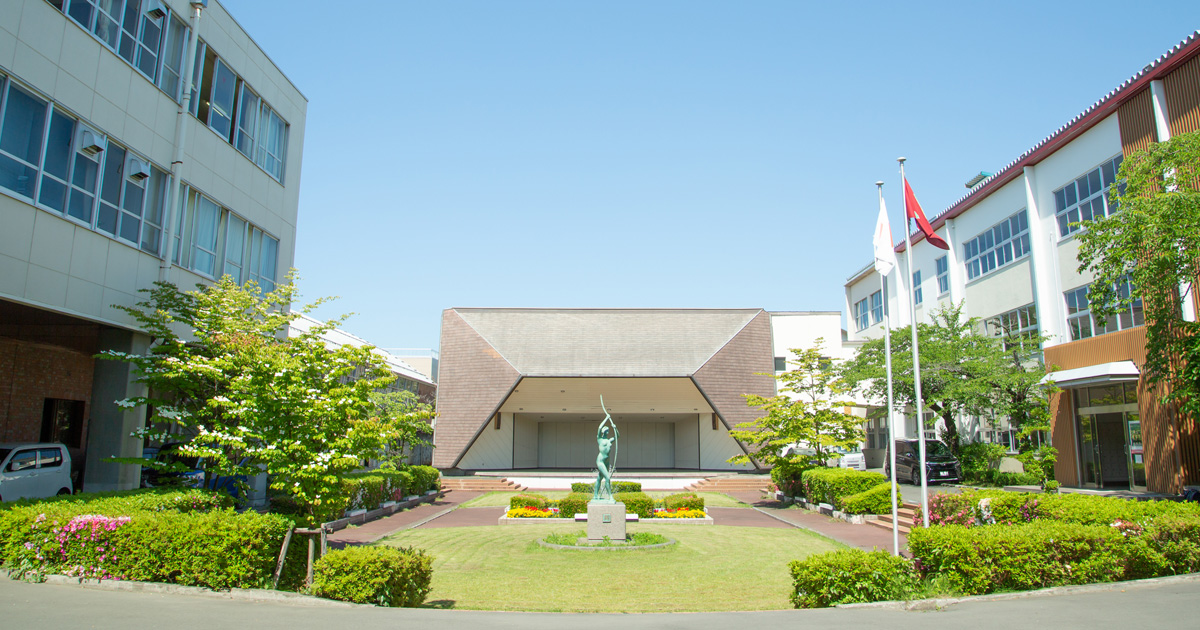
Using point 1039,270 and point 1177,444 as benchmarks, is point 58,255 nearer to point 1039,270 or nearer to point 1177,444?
point 1177,444

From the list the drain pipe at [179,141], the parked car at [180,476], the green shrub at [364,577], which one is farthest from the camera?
the drain pipe at [179,141]

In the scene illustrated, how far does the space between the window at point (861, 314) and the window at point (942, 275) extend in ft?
28.1

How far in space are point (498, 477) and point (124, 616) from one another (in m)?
26.4

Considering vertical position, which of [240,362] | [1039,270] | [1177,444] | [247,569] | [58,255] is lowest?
[247,569]

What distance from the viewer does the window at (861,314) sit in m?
42.0

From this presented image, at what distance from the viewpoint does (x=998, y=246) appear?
93.0ft

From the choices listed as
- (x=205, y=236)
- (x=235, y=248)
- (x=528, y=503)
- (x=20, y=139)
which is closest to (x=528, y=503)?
(x=528, y=503)

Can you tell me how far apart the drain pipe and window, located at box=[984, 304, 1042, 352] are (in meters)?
25.5

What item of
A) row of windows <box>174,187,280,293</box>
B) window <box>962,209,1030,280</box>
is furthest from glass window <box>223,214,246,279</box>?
window <box>962,209,1030,280</box>

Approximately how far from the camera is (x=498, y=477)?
3269 centimetres

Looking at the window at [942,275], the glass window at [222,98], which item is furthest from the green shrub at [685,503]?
the window at [942,275]

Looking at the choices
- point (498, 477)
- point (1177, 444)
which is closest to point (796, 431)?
point (1177, 444)

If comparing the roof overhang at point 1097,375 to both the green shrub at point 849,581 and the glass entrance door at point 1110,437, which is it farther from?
the green shrub at point 849,581

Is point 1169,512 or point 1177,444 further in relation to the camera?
point 1177,444
